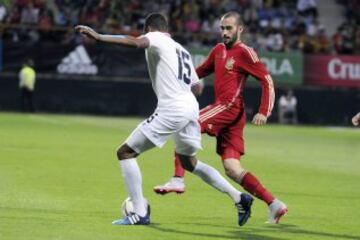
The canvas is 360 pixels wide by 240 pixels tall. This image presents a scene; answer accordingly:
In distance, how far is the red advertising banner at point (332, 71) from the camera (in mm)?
40219

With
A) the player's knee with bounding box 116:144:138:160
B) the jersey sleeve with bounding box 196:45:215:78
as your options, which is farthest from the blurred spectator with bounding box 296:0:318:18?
the player's knee with bounding box 116:144:138:160

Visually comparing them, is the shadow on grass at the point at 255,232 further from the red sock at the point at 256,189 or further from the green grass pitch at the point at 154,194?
the red sock at the point at 256,189

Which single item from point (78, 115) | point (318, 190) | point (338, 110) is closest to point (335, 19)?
point (338, 110)

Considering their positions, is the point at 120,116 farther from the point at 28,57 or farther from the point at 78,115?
the point at 28,57

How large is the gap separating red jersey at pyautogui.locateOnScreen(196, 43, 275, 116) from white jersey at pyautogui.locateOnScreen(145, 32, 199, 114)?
110 cm

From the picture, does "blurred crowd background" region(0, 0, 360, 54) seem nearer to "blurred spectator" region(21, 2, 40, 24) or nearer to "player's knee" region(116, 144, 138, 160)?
"blurred spectator" region(21, 2, 40, 24)

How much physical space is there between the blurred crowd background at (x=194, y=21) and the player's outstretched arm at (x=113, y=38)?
27.9 m

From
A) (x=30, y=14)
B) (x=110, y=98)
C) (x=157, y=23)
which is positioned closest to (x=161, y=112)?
(x=157, y=23)

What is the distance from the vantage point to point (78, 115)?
1496 inches

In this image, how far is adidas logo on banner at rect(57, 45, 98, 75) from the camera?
38.8 meters

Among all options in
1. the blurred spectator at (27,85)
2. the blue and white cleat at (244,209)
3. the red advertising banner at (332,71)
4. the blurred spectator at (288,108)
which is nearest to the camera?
the blue and white cleat at (244,209)

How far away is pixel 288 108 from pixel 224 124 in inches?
1110

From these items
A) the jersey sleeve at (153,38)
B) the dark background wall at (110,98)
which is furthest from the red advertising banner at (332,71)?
the jersey sleeve at (153,38)

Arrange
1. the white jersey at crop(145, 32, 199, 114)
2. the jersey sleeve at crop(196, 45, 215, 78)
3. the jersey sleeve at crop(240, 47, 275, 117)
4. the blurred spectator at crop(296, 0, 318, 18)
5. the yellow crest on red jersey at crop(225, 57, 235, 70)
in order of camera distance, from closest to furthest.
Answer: the white jersey at crop(145, 32, 199, 114)
the jersey sleeve at crop(240, 47, 275, 117)
the yellow crest on red jersey at crop(225, 57, 235, 70)
the jersey sleeve at crop(196, 45, 215, 78)
the blurred spectator at crop(296, 0, 318, 18)
